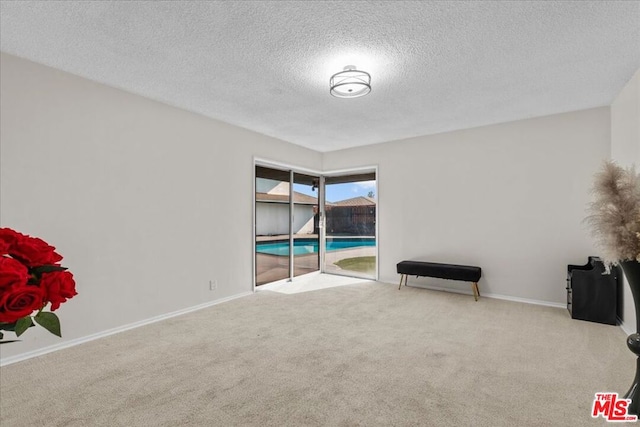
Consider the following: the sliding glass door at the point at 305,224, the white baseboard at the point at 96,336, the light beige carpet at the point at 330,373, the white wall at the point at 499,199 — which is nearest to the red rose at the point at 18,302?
the light beige carpet at the point at 330,373

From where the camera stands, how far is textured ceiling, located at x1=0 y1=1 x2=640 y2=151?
2104 mm

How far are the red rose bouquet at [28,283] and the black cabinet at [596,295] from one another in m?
4.59

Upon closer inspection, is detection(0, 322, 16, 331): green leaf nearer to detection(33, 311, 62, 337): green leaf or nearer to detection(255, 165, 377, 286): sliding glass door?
detection(33, 311, 62, 337): green leaf

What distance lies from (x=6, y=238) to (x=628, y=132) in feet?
15.5

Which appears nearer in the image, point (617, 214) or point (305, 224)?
point (617, 214)

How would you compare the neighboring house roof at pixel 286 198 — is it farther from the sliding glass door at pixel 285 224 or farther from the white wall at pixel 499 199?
the white wall at pixel 499 199

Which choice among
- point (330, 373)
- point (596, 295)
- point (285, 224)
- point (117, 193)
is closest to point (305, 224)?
point (285, 224)

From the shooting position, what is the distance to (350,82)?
2.88 m

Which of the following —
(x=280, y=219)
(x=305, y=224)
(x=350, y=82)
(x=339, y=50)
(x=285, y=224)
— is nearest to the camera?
(x=339, y=50)

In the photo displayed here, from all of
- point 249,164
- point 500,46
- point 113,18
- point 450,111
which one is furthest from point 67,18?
point 450,111

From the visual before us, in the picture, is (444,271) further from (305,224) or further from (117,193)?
(117,193)

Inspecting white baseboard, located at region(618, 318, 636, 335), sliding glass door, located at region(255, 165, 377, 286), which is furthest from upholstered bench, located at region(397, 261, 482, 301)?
white baseboard, located at region(618, 318, 636, 335)

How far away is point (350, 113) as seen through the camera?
13.6ft

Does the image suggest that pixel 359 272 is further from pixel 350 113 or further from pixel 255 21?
pixel 255 21
